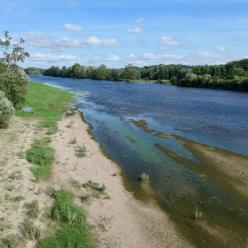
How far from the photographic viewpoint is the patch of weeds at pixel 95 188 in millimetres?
16016

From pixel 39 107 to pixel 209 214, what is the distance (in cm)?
3418

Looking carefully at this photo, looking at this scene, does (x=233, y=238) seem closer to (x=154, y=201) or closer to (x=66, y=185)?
(x=154, y=201)

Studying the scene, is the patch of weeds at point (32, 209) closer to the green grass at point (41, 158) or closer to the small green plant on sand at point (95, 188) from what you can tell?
the small green plant on sand at point (95, 188)

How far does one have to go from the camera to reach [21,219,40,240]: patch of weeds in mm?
11664

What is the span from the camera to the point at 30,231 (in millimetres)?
11797

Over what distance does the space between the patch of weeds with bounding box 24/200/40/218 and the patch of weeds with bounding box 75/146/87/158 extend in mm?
8301

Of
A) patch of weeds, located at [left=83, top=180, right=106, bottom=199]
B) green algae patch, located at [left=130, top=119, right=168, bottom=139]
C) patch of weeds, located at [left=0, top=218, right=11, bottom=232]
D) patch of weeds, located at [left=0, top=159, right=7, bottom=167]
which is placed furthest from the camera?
green algae patch, located at [left=130, top=119, right=168, bottom=139]

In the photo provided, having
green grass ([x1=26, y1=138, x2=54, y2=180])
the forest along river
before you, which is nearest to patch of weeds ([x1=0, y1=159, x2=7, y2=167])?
green grass ([x1=26, y1=138, x2=54, y2=180])

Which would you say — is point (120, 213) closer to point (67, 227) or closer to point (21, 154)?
point (67, 227)

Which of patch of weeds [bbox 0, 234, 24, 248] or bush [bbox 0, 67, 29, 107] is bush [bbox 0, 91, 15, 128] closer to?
bush [bbox 0, 67, 29, 107]

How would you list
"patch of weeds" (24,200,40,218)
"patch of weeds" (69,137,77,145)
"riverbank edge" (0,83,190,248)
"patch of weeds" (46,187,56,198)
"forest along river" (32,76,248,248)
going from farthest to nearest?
"patch of weeds" (69,137,77,145), "patch of weeds" (46,187,56,198), "forest along river" (32,76,248,248), "patch of weeds" (24,200,40,218), "riverbank edge" (0,83,190,248)

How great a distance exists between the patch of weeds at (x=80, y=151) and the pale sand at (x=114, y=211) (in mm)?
364

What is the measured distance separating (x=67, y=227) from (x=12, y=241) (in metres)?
2.21

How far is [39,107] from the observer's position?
44.2 m
